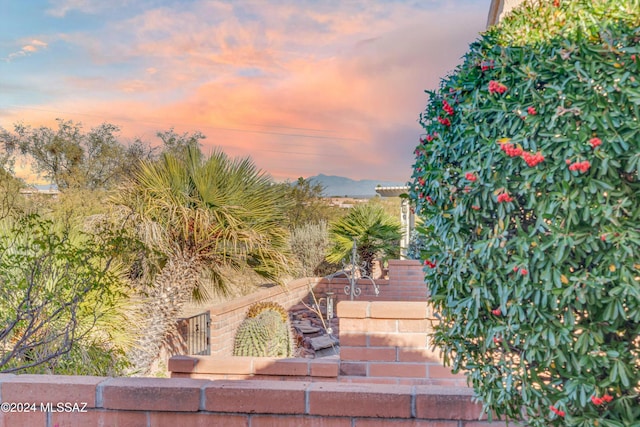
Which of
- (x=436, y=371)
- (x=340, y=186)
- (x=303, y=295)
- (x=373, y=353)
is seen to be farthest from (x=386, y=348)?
(x=340, y=186)

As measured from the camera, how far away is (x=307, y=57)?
26.3 feet

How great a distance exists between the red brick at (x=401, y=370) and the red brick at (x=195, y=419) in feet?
3.13

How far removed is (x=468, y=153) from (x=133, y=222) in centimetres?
528

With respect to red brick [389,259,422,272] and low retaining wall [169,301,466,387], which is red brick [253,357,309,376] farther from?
red brick [389,259,422,272]

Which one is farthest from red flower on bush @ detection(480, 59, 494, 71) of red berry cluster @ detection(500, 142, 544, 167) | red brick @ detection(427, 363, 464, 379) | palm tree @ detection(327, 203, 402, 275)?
palm tree @ detection(327, 203, 402, 275)

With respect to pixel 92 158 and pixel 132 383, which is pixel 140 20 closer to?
pixel 132 383

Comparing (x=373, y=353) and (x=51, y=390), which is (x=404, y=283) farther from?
(x=51, y=390)

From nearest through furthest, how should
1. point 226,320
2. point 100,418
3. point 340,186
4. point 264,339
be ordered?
point 100,418, point 264,339, point 226,320, point 340,186

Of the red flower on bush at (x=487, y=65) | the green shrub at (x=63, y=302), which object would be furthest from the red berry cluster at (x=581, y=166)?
the green shrub at (x=63, y=302)

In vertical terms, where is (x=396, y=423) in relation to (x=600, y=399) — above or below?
below

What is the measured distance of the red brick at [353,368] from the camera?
279cm

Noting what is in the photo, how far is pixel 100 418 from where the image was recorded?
2.12 m

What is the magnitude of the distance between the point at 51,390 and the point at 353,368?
1507 mm

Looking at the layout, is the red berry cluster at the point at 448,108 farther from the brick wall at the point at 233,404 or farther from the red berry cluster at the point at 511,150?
the brick wall at the point at 233,404
